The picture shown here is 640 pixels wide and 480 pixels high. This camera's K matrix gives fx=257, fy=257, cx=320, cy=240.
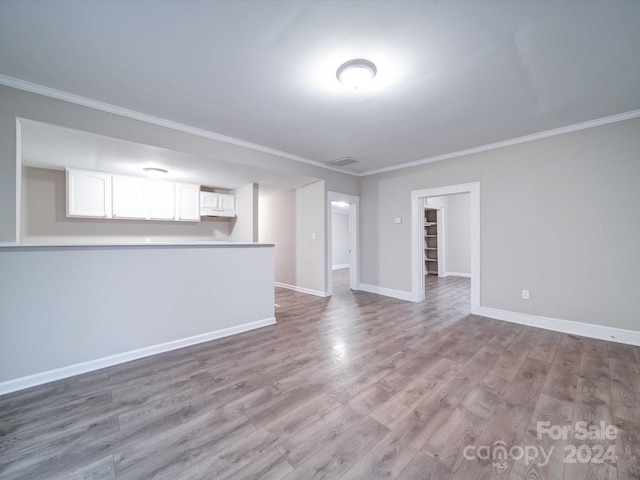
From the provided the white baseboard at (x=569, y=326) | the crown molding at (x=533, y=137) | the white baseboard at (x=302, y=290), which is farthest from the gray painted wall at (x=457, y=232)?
the white baseboard at (x=302, y=290)

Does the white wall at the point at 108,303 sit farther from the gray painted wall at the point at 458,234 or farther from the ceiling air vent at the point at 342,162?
the gray painted wall at the point at 458,234

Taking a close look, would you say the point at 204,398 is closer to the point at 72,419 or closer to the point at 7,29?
the point at 72,419

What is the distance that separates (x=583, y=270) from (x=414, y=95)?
3.01 metres

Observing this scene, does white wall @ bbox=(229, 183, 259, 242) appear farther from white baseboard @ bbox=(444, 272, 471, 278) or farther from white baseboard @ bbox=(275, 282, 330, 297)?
white baseboard @ bbox=(444, 272, 471, 278)

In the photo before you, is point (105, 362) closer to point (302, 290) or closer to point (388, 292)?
point (302, 290)

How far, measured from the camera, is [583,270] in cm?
318

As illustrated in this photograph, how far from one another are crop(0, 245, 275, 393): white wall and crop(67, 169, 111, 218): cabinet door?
2043 mm

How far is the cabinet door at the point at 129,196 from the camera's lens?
403 cm

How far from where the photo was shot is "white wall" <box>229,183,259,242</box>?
5031mm

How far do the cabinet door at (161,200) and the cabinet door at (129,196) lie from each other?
100 millimetres

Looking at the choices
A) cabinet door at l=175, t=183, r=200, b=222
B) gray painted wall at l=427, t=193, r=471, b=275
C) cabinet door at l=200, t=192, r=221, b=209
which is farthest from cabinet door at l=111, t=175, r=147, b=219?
gray painted wall at l=427, t=193, r=471, b=275

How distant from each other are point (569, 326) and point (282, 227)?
5220 mm

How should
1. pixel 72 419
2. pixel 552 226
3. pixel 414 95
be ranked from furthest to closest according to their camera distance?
pixel 552 226 → pixel 414 95 → pixel 72 419

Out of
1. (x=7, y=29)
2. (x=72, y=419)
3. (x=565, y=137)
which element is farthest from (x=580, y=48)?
(x=72, y=419)
